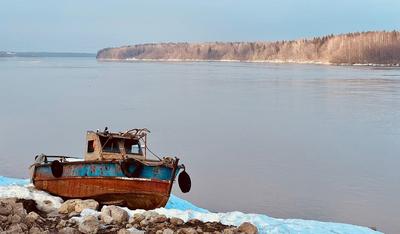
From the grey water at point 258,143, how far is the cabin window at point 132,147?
1.67 m

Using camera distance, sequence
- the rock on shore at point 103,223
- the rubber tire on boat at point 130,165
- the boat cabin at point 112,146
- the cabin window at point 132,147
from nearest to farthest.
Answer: the rock on shore at point 103,223 < the rubber tire on boat at point 130,165 < the boat cabin at point 112,146 < the cabin window at point 132,147

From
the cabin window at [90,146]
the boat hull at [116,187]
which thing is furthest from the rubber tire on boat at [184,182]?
the cabin window at [90,146]

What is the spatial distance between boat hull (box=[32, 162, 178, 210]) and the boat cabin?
53cm

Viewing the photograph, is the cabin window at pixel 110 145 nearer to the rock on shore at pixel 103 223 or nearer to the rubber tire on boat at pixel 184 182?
the rubber tire on boat at pixel 184 182

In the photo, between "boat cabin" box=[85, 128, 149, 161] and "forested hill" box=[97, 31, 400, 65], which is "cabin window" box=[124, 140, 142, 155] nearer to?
"boat cabin" box=[85, 128, 149, 161]

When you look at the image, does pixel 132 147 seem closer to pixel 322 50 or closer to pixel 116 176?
pixel 116 176

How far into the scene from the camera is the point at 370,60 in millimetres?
140625

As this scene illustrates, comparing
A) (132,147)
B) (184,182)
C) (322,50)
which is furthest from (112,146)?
(322,50)

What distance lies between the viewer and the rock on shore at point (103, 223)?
8.84m

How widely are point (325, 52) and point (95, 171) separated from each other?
14863cm

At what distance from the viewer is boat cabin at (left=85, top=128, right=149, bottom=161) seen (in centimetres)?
1276

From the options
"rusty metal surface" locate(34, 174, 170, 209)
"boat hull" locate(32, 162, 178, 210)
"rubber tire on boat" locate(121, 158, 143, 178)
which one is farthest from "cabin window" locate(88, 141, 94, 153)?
"rubber tire on boat" locate(121, 158, 143, 178)

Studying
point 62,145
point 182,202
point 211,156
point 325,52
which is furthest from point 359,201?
point 325,52

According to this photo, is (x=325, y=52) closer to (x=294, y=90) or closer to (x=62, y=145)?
(x=294, y=90)
